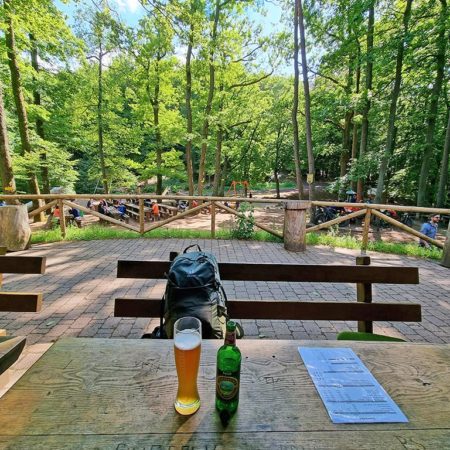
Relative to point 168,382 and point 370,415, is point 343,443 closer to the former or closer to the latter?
point 370,415

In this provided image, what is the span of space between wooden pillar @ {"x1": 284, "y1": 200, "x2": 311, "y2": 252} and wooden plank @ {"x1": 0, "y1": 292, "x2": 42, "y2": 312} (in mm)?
4451

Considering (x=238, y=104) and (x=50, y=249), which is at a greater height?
(x=238, y=104)

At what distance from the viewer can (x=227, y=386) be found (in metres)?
0.86

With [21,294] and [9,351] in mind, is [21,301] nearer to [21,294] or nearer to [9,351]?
[21,294]

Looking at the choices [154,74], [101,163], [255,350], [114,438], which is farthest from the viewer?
[101,163]

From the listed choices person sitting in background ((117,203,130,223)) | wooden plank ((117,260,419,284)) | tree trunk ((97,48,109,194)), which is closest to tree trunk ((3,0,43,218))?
person sitting in background ((117,203,130,223))

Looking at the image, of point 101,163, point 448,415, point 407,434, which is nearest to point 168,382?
point 407,434

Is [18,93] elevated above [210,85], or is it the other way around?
[210,85]

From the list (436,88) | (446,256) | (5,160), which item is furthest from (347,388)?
(436,88)

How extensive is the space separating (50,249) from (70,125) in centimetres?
1045

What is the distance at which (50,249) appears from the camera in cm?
523

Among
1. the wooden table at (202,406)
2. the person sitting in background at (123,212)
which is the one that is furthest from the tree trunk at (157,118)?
the wooden table at (202,406)

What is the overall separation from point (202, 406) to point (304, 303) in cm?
112

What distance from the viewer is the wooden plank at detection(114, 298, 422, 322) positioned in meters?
1.84
